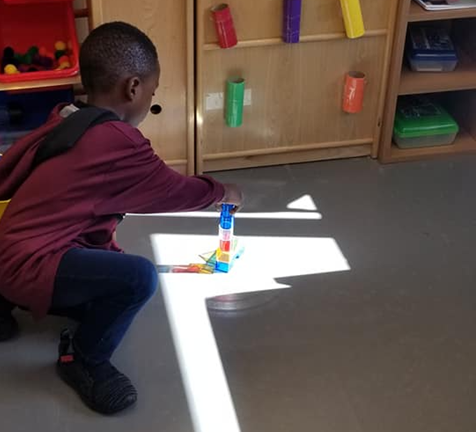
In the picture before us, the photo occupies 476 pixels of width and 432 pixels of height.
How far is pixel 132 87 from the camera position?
1796 mm

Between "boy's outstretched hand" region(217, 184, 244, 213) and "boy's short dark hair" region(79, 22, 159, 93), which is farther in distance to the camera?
"boy's outstretched hand" region(217, 184, 244, 213)

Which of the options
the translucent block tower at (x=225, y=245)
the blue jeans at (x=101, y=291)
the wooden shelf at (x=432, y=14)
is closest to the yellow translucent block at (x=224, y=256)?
the translucent block tower at (x=225, y=245)

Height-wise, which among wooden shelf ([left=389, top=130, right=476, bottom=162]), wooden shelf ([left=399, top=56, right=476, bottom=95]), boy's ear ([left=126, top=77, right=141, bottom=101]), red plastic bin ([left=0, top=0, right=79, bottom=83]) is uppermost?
boy's ear ([left=126, top=77, right=141, bottom=101])

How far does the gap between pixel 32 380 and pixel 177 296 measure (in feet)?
1.46

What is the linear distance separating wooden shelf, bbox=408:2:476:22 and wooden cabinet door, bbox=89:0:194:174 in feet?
2.36

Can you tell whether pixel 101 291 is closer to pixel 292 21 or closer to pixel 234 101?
pixel 234 101

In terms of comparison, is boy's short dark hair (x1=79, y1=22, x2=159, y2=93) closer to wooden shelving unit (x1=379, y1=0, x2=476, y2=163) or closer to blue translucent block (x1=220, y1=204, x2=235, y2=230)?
blue translucent block (x1=220, y1=204, x2=235, y2=230)

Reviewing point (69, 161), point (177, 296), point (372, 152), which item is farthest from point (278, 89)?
point (69, 161)

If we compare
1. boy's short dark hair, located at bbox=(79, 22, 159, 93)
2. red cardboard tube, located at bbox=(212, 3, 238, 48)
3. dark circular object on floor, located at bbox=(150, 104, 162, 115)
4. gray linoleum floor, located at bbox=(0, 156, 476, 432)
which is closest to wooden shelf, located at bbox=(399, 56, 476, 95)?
gray linoleum floor, located at bbox=(0, 156, 476, 432)

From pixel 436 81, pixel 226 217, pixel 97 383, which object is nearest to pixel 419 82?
pixel 436 81

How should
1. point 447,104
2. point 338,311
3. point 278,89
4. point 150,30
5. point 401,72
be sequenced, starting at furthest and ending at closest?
1. point 447,104
2. point 401,72
3. point 278,89
4. point 150,30
5. point 338,311

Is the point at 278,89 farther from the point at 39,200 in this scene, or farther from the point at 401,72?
the point at 39,200

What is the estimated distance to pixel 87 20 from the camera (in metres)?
2.65

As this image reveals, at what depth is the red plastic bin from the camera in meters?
2.51
